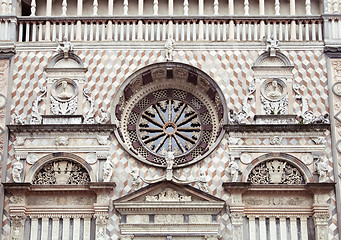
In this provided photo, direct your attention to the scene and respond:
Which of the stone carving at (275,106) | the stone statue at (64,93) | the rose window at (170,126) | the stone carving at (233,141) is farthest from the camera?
the rose window at (170,126)

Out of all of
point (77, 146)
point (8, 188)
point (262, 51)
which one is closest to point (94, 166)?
point (77, 146)

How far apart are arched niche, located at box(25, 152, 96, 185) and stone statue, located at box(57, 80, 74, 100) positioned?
1824 mm

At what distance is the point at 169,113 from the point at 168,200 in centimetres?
311

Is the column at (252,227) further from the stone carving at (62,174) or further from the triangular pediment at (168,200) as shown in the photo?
the stone carving at (62,174)

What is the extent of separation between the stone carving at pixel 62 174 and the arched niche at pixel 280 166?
4665 mm

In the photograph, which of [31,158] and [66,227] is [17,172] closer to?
[31,158]

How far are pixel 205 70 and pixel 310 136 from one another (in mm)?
3718

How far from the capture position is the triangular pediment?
22.0 meters

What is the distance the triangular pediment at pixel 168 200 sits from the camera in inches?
867

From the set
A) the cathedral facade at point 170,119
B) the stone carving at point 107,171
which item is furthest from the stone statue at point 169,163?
the stone carving at point 107,171

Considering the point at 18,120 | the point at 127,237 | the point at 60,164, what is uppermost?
the point at 18,120

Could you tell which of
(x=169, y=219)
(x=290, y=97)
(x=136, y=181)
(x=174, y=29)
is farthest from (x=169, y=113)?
(x=290, y=97)

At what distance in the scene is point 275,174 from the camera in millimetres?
22469

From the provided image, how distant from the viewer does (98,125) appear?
2288 centimetres
